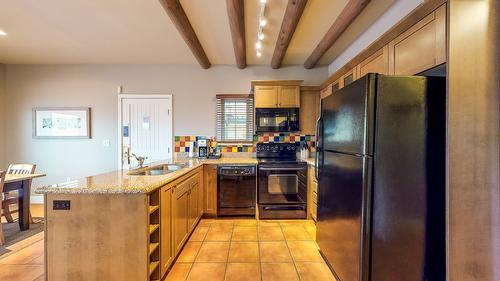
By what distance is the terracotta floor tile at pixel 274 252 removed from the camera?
7.75ft

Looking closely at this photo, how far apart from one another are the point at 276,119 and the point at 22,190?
11.6ft

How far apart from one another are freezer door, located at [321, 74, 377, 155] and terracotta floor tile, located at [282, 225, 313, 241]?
128 centimetres

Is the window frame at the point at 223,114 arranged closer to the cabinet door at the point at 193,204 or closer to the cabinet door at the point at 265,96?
the cabinet door at the point at 265,96

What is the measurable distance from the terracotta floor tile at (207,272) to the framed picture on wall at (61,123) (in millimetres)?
3380

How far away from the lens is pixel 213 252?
2.49 m

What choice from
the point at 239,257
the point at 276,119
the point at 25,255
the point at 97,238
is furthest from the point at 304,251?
the point at 25,255

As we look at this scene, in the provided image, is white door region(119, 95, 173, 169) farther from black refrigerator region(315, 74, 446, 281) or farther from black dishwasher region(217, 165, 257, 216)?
black refrigerator region(315, 74, 446, 281)

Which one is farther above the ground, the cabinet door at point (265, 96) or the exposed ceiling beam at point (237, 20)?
the exposed ceiling beam at point (237, 20)

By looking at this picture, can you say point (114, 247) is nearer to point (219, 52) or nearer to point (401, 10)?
point (219, 52)

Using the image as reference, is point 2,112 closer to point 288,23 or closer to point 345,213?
point 288,23

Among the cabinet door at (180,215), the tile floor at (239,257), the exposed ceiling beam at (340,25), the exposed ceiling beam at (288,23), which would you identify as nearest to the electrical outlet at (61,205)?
the cabinet door at (180,215)

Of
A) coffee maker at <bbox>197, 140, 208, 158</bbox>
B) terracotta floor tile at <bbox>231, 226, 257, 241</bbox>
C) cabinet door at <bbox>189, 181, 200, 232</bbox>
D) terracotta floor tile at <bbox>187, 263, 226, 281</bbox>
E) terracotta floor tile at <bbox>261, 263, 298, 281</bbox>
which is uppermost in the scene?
coffee maker at <bbox>197, 140, 208, 158</bbox>

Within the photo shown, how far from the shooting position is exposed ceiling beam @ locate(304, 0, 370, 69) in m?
2.21

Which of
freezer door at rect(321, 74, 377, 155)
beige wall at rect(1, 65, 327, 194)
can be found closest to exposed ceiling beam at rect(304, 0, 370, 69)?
beige wall at rect(1, 65, 327, 194)
